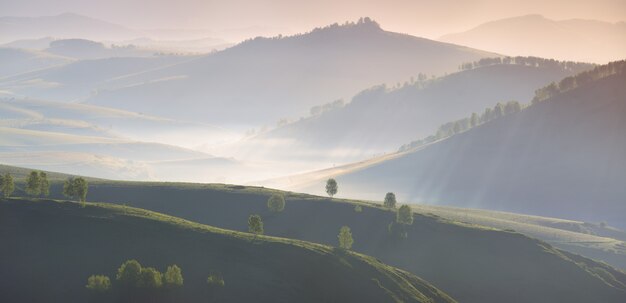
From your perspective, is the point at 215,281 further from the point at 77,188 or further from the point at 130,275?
→ the point at 77,188

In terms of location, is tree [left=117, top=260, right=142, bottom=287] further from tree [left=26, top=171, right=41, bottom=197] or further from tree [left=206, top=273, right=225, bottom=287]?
tree [left=26, top=171, right=41, bottom=197]

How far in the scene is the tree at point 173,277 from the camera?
110 metres

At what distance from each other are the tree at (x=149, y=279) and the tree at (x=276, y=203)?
292 feet

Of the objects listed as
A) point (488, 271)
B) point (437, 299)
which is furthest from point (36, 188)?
point (488, 271)

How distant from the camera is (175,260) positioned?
12094 centimetres

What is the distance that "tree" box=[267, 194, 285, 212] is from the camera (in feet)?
644

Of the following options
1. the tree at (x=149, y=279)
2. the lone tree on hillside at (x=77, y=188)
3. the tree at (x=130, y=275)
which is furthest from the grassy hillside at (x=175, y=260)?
the lone tree on hillside at (x=77, y=188)

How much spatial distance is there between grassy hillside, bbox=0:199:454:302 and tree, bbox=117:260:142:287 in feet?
19.0

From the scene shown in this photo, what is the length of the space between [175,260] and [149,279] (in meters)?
13.9

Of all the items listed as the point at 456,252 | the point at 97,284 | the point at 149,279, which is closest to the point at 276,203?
the point at 456,252

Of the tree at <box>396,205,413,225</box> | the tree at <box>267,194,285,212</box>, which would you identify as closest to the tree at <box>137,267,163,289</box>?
the tree at <box>267,194,285,212</box>

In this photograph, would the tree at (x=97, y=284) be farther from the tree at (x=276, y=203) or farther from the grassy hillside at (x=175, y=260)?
the tree at (x=276, y=203)

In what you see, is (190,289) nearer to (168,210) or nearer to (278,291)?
(278,291)

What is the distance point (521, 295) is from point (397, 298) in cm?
5562
